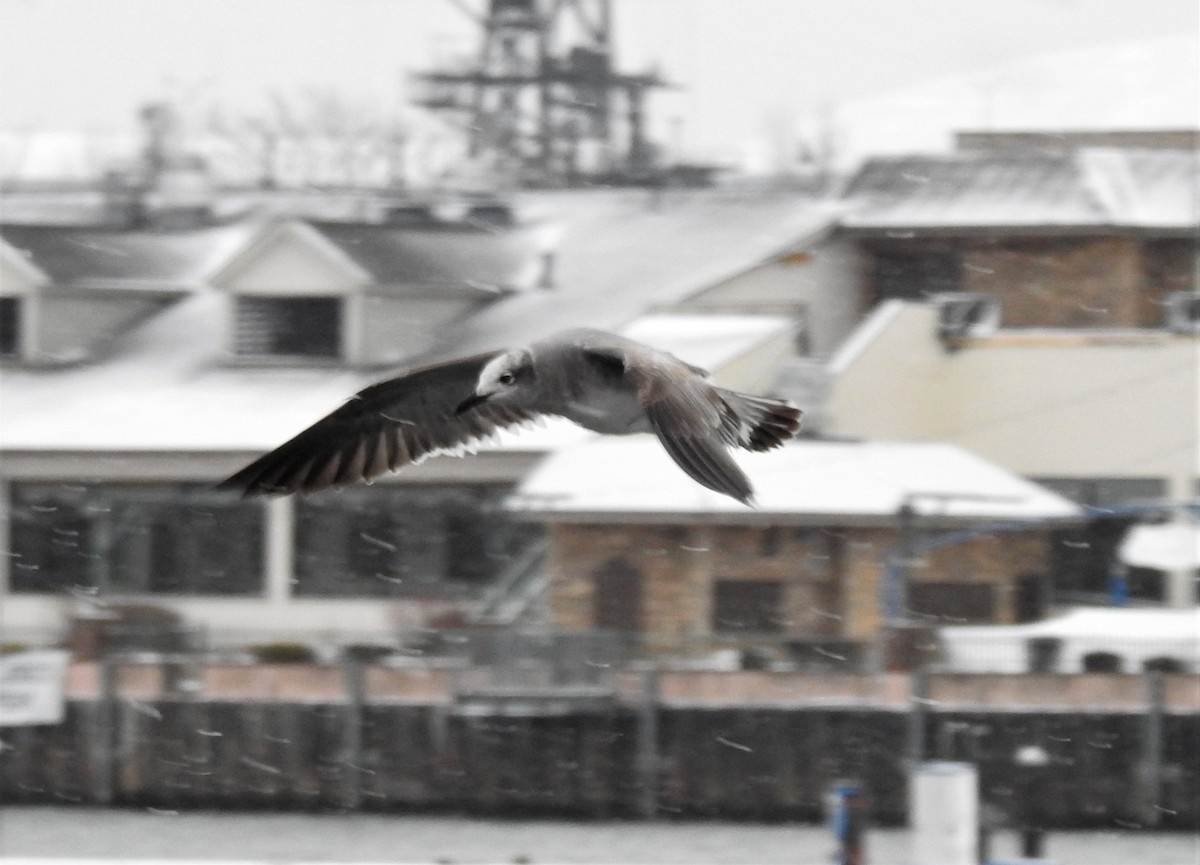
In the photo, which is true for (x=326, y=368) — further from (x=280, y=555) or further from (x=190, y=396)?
(x=280, y=555)

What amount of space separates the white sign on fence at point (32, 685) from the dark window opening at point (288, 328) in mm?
3857

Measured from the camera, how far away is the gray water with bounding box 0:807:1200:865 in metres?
18.2

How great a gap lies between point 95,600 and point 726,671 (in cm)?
601

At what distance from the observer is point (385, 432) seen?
471 cm

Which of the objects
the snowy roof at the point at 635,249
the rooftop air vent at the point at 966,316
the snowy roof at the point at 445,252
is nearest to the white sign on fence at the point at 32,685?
the snowy roof at the point at 635,249

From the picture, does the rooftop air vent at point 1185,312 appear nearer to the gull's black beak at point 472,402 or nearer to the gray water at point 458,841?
the gray water at point 458,841

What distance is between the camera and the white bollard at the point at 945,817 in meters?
14.8

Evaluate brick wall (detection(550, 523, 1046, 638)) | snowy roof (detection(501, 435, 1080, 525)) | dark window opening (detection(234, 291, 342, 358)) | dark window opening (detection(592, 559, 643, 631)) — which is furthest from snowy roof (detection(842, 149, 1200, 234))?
dark window opening (detection(592, 559, 643, 631))

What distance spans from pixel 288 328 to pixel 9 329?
297cm

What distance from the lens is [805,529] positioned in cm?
1839

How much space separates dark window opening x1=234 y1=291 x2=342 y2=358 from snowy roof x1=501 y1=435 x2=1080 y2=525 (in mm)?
3440

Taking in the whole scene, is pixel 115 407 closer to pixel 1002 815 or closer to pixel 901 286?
pixel 901 286

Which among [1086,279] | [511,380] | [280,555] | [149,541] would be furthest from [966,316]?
[511,380]

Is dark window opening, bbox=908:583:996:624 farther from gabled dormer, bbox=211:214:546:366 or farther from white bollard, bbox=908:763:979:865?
gabled dormer, bbox=211:214:546:366
